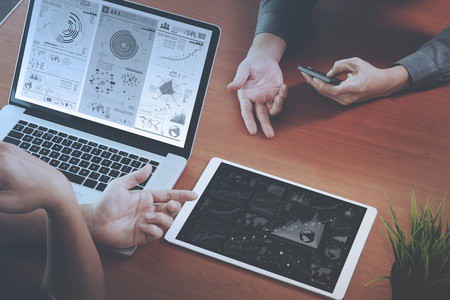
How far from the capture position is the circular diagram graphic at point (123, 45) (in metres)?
1.18

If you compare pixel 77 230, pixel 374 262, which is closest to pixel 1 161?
pixel 77 230

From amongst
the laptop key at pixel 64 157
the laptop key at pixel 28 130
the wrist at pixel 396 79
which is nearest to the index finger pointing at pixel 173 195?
the laptop key at pixel 64 157

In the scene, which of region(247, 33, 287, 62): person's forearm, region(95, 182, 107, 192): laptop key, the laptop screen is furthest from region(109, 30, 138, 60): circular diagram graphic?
region(247, 33, 287, 62): person's forearm

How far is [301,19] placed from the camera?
1.56m

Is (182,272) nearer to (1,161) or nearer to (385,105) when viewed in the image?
(1,161)

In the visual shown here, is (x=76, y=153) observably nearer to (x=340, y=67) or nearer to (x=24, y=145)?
(x=24, y=145)

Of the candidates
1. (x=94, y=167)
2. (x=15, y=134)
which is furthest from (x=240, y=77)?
(x=15, y=134)

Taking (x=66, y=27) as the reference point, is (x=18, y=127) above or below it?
below

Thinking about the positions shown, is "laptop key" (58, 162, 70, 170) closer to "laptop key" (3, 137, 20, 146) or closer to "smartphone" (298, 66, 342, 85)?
"laptop key" (3, 137, 20, 146)

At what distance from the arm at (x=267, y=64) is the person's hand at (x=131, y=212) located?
0.31m

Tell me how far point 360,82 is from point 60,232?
2.52 ft

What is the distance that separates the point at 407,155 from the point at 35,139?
81 centimetres

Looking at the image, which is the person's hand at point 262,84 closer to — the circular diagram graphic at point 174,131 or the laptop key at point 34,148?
the circular diagram graphic at point 174,131

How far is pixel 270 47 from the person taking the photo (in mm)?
1482
